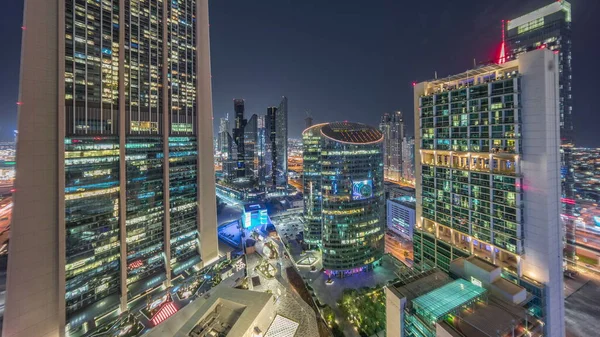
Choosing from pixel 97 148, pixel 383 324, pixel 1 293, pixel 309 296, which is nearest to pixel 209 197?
pixel 97 148

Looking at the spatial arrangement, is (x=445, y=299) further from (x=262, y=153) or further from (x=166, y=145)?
(x=262, y=153)

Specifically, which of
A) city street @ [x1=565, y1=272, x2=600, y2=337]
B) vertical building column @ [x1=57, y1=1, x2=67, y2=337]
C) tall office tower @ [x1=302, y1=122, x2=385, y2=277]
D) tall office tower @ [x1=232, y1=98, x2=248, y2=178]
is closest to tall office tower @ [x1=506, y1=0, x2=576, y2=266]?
city street @ [x1=565, y1=272, x2=600, y2=337]

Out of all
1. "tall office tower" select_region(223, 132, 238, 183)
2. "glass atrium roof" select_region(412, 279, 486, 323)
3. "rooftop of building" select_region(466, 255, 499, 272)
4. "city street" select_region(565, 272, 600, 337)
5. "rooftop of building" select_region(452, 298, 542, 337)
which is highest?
"tall office tower" select_region(223, 132, 238, 183)

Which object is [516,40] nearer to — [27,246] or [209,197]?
[209,197]

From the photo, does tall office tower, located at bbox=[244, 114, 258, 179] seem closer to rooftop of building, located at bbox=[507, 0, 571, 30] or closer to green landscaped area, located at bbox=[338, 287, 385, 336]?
green landscaped area, located at bbox=[338, 287, 385, 336]

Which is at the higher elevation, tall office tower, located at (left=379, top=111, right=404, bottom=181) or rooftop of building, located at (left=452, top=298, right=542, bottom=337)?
tall office tower, located at (left=379, top=111, right=404, bottom=181)

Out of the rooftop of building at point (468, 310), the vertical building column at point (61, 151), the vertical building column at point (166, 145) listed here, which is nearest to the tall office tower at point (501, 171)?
the rooftop of building at point (468, 310)
